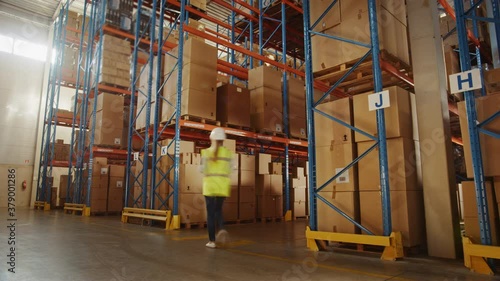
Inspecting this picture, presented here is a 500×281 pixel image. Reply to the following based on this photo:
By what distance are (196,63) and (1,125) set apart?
1280cm

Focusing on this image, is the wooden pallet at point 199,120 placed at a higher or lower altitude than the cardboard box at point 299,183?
higher

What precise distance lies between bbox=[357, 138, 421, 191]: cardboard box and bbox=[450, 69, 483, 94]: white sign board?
98cm

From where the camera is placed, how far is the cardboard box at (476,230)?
3314 millimetres

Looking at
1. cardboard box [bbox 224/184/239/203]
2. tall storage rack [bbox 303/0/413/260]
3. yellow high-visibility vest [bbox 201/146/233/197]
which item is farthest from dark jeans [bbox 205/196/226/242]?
cardboard box [bbox 224/184/239/203]

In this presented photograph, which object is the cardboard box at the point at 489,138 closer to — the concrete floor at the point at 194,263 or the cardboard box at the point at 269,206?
the concrete floor at the point at 194,263

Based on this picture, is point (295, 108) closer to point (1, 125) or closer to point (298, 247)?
point (298, 247)

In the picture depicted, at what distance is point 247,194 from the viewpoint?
8.55 m

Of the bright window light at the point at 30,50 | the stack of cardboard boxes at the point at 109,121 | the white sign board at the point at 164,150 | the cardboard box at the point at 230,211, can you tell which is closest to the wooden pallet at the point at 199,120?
the white sign board at the point at 164,150

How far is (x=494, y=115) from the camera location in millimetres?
3234

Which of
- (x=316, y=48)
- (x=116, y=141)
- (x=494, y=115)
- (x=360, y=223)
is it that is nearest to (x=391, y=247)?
(x=360, y=223)

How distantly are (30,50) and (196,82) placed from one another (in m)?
14.0

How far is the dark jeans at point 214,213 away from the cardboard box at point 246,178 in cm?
374

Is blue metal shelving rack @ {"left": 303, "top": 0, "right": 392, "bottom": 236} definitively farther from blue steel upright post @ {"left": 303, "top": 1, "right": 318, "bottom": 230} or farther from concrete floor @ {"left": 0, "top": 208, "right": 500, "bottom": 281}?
concrete floor @ {"left": 0, "top": 208, "right": 500, "bottom": 281}

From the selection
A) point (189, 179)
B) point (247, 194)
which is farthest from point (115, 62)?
point (247, 194)
